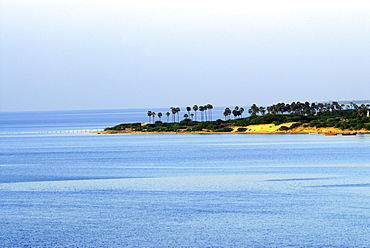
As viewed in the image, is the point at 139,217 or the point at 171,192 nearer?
the point at 139,217

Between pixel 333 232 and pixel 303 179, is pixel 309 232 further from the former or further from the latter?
pixel 303 179

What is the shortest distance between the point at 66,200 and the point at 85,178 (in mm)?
19993

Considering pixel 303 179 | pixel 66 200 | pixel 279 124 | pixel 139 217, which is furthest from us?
Answer: pixel 279 124

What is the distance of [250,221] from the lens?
157 ft

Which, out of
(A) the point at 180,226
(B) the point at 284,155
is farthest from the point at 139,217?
(B) the point at 284,155

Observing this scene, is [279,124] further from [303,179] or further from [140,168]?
[303,179]

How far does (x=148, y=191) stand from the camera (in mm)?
64438

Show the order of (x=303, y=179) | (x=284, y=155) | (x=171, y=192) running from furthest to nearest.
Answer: (x=284, y=155) < (x=303, y=179) < (x=171, y=192)

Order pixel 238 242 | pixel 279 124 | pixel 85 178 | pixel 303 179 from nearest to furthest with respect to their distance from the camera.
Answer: pixel 238 242 → pixel 303 179 → pixel 85 178 → pixel 279 124

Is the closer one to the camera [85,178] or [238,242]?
[238,242]

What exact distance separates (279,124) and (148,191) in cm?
13835

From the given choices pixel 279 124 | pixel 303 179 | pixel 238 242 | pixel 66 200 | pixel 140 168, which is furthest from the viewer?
pixel 279 124

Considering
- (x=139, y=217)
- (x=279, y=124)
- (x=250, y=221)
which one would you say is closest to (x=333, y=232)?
(x=250, y=221)

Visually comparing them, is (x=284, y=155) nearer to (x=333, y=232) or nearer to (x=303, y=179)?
(x=303, y=179)
